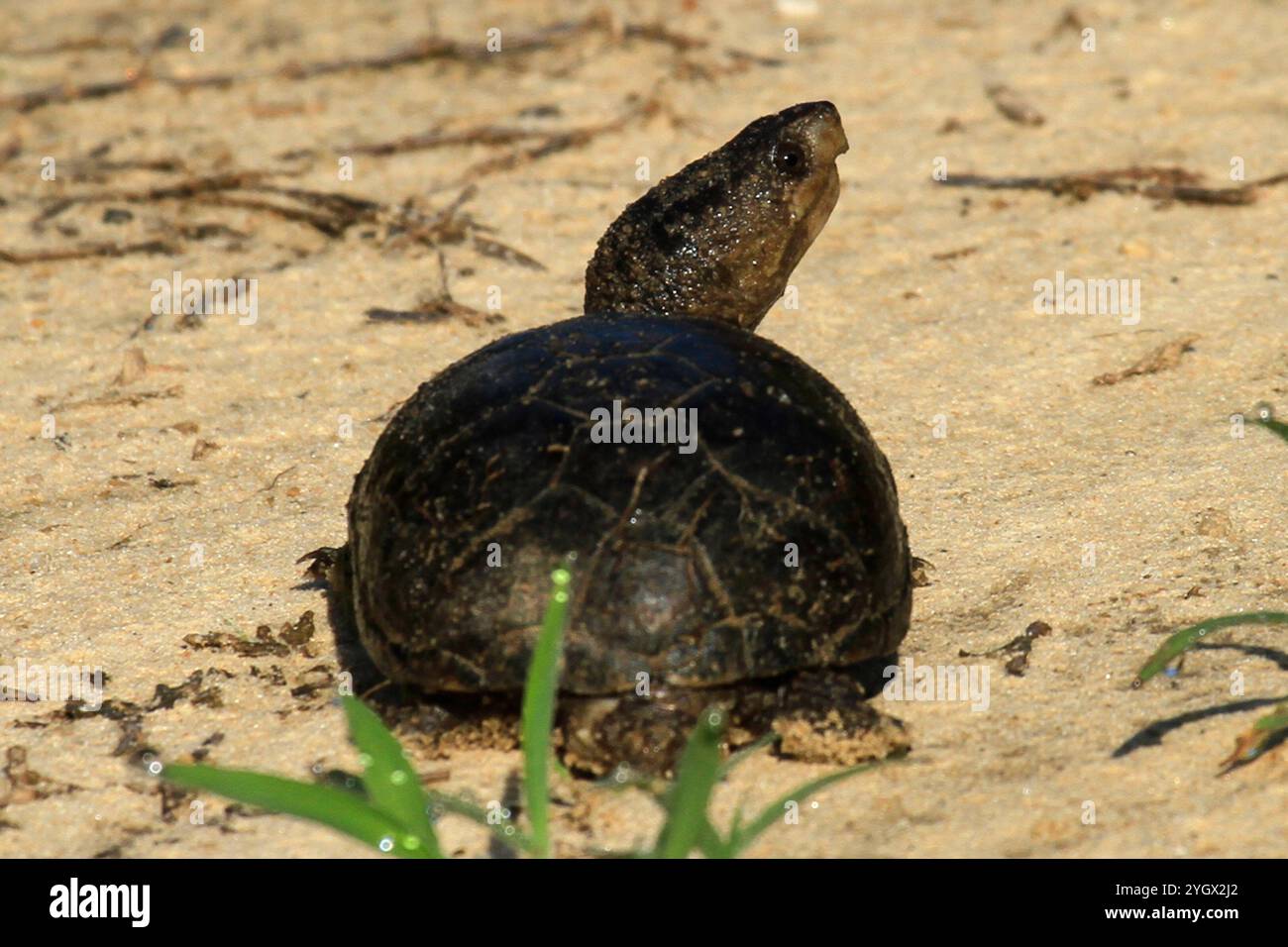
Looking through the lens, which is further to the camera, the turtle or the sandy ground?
the sandy ground

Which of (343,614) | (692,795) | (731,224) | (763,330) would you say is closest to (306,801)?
(692,795)

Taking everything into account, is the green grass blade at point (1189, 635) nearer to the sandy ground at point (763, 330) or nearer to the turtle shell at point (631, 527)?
the sandy ground at point (763, 330)

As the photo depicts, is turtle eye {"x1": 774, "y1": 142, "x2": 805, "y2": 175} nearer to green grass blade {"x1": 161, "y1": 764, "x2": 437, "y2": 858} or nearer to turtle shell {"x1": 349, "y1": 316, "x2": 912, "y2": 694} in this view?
turtle shell {"x1": 349, "y1": 316, "x2": 912, "y2": 694}

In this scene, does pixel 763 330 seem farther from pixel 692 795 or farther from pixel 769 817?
pixel 692 795

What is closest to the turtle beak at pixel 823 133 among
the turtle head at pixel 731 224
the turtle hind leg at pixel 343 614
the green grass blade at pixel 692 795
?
the turtle head at pixel 731 224

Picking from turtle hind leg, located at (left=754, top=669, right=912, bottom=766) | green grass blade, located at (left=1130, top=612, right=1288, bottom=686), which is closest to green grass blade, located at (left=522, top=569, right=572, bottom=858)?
turtle hind leg, located at (left=754, top=669, right=912, bottom=766)

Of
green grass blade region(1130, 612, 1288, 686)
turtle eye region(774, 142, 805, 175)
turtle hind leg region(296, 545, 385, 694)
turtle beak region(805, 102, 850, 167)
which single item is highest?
turtle beak region(805, 102, 850, 167)

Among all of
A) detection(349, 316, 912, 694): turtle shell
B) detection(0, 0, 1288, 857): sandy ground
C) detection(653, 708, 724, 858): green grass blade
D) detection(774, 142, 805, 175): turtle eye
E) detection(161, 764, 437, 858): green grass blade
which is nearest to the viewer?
detection(653, 708, 724, 858): green grass blade
